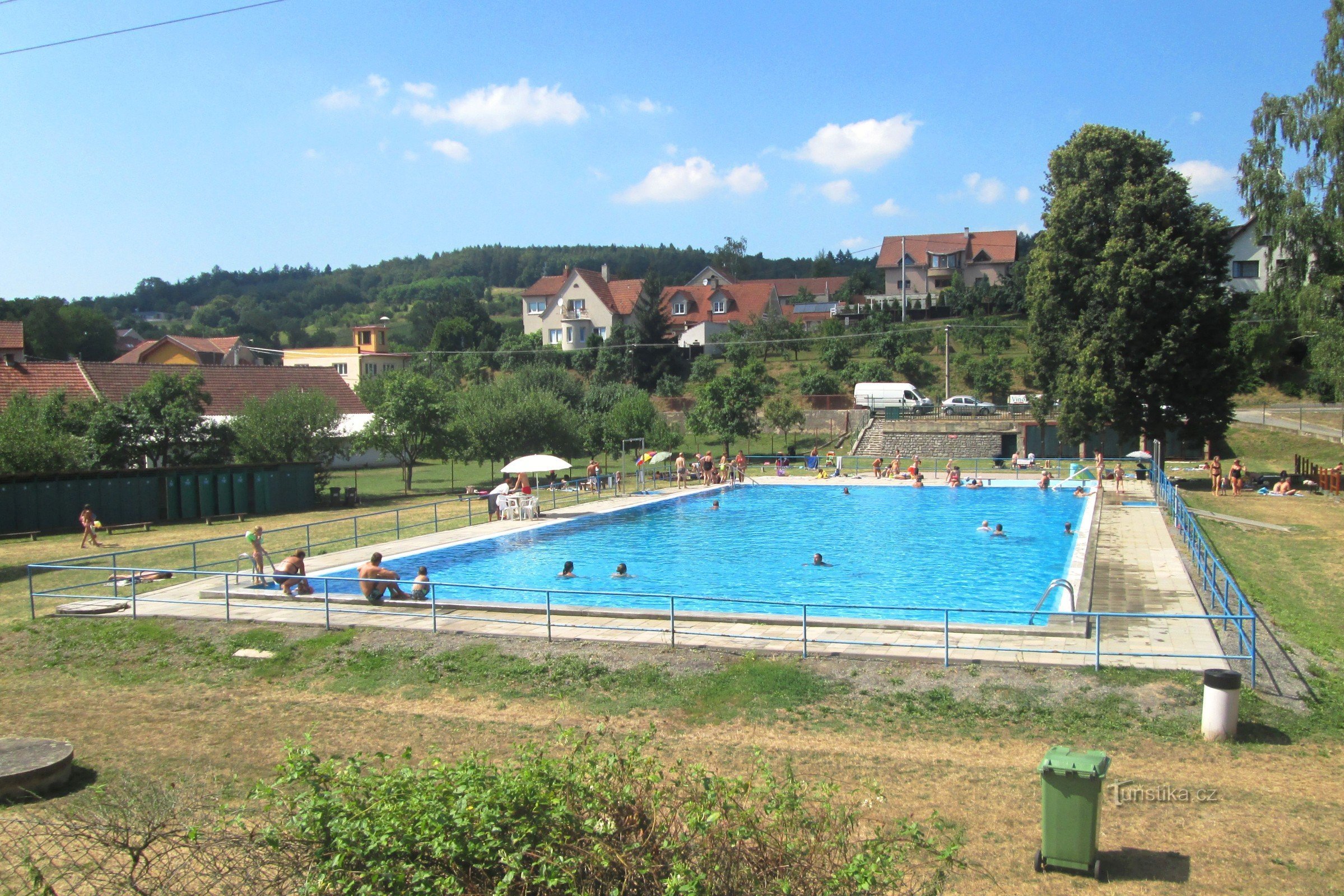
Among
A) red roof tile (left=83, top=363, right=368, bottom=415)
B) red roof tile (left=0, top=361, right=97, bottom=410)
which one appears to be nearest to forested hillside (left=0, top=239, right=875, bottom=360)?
red roof tile (left=83, top=363, right=368, bottom=415)

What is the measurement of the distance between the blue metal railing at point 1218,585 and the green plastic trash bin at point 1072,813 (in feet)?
15.3

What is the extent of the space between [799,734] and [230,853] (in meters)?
6.31

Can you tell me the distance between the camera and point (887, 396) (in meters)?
55.1

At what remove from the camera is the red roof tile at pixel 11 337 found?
150 feet

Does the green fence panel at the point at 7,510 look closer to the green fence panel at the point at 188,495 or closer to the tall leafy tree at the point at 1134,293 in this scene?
the green fence panel at the point at 188,495

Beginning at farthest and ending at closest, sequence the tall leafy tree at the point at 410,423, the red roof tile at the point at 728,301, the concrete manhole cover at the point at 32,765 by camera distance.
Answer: the red roof tile at the point at 728,301
the tall leafy tree at the point at 410,423
the concrete manhole cover at the point at 32,765

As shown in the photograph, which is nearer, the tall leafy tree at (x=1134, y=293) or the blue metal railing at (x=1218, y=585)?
the blue metal railing at (x=1218, y=585)

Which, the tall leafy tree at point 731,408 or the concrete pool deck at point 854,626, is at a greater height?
the tall leafy tree at point 731,408

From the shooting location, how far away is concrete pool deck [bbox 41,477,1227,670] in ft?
40.5

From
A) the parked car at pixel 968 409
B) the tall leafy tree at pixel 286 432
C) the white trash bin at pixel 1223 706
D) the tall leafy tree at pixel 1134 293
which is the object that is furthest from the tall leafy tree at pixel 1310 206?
the tall leafy tree at pixel 286 432

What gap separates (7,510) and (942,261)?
74385 mm

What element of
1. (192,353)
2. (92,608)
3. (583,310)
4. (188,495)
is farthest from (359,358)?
(92,608)

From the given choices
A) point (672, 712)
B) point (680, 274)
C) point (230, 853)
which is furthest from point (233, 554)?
point (680, 274)

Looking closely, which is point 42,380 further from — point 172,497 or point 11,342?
point 172,497
